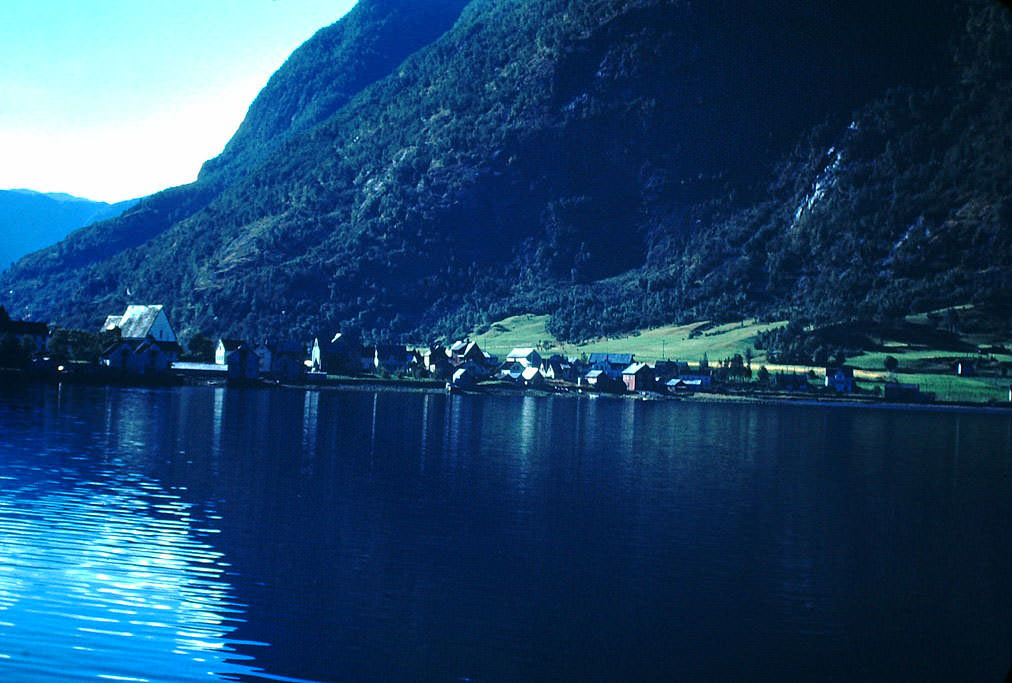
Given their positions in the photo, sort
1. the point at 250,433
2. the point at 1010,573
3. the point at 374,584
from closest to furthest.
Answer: the point at 374,584
the point at 1010,573
the point at 250,433

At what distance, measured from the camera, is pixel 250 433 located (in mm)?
69875

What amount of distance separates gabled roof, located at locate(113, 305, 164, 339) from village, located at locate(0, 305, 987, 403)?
0.15 meters

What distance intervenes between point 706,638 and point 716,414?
104770mm

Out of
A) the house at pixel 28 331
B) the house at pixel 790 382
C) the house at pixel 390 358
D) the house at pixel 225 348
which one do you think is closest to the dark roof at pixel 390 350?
the house at pixel 390 358

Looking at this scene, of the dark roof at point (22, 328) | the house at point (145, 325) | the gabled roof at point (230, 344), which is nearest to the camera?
the dark roof at point (22, 328)

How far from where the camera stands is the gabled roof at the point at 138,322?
151 metres

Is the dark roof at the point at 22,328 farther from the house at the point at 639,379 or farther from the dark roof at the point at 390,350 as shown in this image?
the house at the point at 639,379

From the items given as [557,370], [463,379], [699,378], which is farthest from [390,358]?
[699,378]

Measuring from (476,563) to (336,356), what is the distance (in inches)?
6101

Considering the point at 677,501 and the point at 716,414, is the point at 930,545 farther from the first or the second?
the point at 716,414

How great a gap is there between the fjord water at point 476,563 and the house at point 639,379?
11577 cm

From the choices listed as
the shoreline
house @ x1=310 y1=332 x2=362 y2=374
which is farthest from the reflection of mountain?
house @ x1=310 y1=332 x2=362 y2=374

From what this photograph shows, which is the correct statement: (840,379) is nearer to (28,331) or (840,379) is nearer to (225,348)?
(225,348)

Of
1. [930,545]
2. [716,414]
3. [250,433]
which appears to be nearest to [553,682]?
[930,545]
